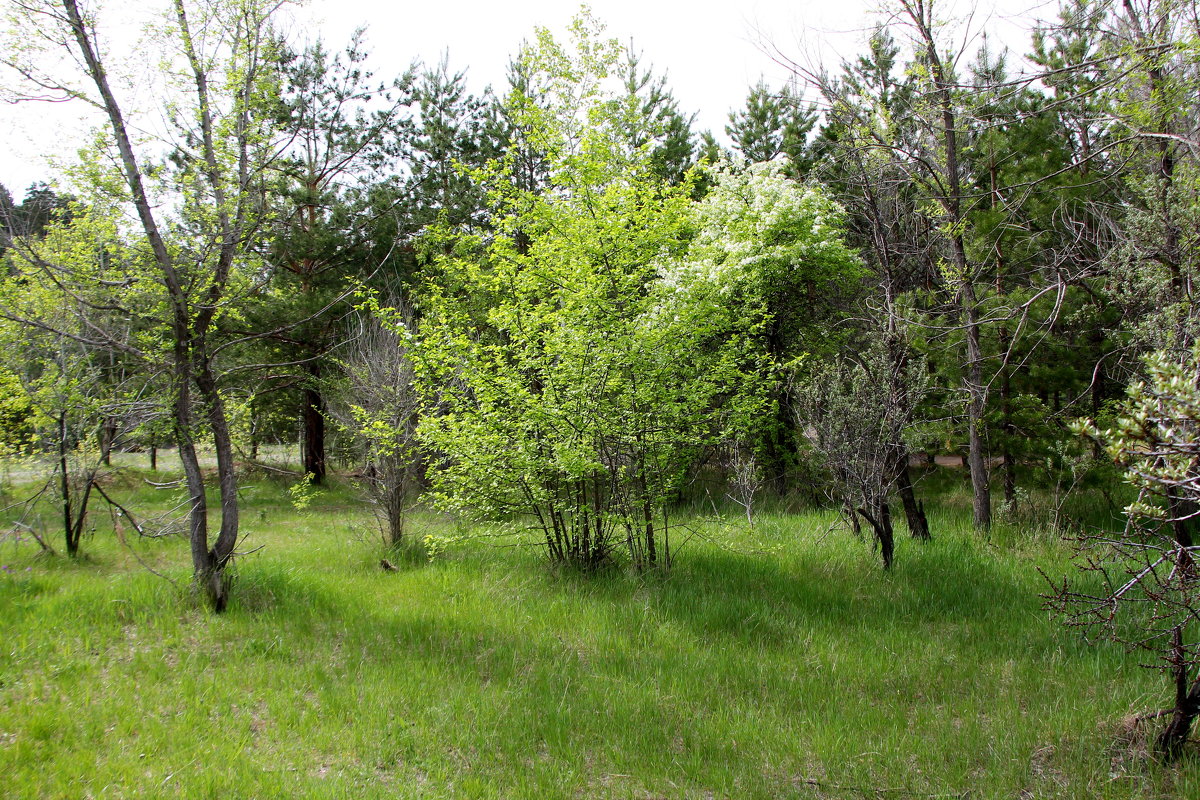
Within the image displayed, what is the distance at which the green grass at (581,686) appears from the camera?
360 centimetres

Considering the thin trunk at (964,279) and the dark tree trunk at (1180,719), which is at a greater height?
the thin trunk at (964,279)

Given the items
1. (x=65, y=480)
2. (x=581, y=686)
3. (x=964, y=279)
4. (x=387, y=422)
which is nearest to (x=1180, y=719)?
(x=581, y=686)

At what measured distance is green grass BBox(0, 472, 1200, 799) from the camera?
3600 mm

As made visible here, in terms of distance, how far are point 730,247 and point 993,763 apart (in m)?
8.85

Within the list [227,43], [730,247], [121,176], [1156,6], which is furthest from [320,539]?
[1156,6]

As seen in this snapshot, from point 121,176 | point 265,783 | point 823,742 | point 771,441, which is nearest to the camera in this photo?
point 265,783

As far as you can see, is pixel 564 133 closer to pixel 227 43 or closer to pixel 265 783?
pixel 227 43

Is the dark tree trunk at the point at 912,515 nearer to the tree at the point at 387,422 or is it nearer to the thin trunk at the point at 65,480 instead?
the tree at the point at 387,422

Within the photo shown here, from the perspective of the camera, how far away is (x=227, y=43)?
6328mm

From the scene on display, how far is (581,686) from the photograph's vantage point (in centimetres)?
471

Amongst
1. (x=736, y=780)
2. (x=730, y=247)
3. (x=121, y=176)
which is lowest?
(x=736, y=780)

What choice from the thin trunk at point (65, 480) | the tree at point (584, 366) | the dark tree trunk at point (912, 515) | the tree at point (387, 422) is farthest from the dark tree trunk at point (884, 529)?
the thin trunk at point (65, 480)

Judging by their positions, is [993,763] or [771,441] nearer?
[993,763]

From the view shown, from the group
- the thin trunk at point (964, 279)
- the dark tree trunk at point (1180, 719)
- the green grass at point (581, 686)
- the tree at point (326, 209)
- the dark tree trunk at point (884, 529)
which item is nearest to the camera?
the dark tree trunk at point (1180, 719)
